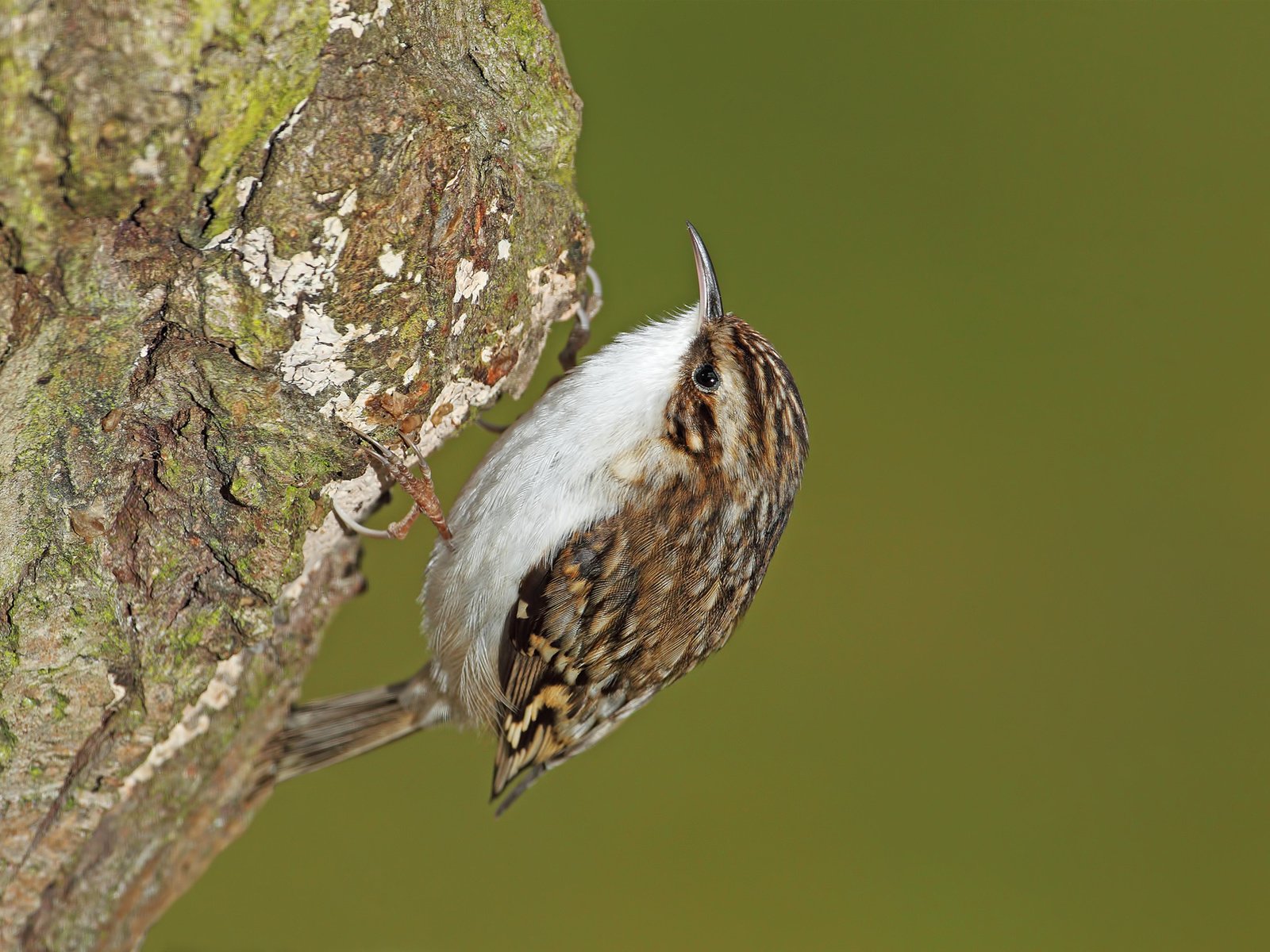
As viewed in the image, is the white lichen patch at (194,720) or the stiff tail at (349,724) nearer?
the white lichen patch at (194,720)

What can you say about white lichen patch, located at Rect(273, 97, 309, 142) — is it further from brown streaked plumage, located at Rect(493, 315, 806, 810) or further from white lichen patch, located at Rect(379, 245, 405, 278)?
brown streaked plumage, located at Rect(493, 315, 806, 810)

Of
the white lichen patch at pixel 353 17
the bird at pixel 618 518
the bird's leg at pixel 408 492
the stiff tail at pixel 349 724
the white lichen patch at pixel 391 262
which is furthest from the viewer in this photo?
the stiff tail at pixel 349 724

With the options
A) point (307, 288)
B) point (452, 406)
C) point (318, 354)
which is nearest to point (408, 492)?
point (452, 406)

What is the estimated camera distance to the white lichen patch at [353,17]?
1104 millimetres

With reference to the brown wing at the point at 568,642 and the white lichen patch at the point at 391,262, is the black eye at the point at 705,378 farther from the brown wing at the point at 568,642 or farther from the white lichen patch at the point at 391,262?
the white lichen patch at the point at 391,262

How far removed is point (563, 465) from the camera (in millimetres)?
1583

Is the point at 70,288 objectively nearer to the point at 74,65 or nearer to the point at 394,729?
the point at 74,65

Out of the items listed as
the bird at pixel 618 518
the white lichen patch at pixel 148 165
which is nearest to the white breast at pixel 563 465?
the bird at pixel 618 518

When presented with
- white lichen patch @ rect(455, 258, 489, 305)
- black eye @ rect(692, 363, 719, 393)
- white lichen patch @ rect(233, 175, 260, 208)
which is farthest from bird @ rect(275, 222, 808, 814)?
white lichen patch @ rect(233, 175, 260, 208)

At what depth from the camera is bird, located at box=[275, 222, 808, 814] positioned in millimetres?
1590

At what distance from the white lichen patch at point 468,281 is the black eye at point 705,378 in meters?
0.38

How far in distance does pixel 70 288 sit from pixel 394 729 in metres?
1.15

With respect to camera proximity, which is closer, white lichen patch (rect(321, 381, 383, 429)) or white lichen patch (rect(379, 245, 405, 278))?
white lichen patch (rect(379, 245, 405, 278))

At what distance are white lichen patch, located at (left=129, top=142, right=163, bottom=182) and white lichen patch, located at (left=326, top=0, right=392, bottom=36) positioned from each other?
0.24m
